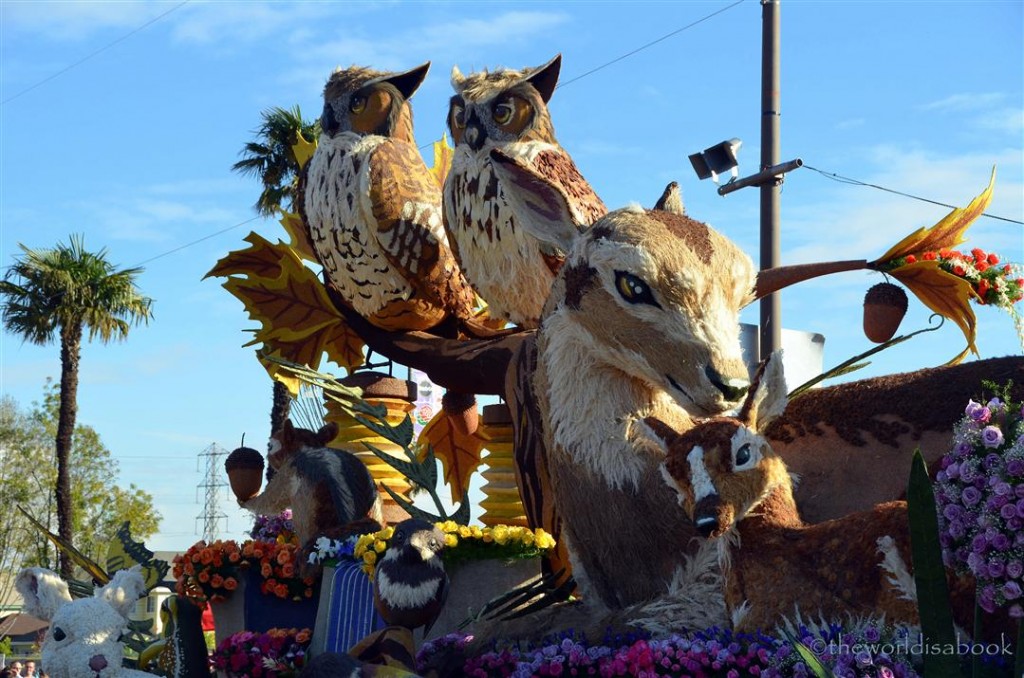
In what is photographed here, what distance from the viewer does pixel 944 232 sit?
611 centimetres

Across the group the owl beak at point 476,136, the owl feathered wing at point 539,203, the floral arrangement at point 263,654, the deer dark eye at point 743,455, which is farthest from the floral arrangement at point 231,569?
the deer dark eye at point 743,455

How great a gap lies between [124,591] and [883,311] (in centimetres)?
380

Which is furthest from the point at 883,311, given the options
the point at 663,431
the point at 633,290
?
the point at 663,431

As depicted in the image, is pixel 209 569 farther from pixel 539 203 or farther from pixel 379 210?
pixel 539 203

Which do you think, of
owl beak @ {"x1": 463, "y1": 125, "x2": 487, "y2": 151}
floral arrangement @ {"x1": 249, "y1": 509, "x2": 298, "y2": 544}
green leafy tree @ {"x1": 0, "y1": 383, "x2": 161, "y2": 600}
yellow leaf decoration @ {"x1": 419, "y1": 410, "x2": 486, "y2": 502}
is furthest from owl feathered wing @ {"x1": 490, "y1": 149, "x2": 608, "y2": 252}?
green leafy tree @ {"x1": 0, "y1": 383, "x2": 161, "y2": 600}

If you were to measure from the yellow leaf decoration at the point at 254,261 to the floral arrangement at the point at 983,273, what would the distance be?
461cm

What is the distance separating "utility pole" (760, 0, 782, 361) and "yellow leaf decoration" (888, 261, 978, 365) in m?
2.19

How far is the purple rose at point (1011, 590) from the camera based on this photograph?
346cm

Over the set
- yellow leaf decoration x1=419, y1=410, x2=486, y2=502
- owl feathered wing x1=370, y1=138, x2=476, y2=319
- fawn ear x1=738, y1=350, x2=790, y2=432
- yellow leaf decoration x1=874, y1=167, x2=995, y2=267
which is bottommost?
fawn ear x1=738, y1=350, x2=790, y2=432

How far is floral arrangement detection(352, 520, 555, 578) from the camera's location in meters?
5.39

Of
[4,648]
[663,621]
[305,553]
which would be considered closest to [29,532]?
[4,648]

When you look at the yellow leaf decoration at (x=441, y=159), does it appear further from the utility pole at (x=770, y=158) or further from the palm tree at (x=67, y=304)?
the palm tree at (x=67, y=304)

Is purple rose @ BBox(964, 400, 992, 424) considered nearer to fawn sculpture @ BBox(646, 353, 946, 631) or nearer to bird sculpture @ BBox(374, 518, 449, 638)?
fawn sculpture @ BBox(646, 353, 946, 631)

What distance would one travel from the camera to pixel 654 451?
5.07 m
